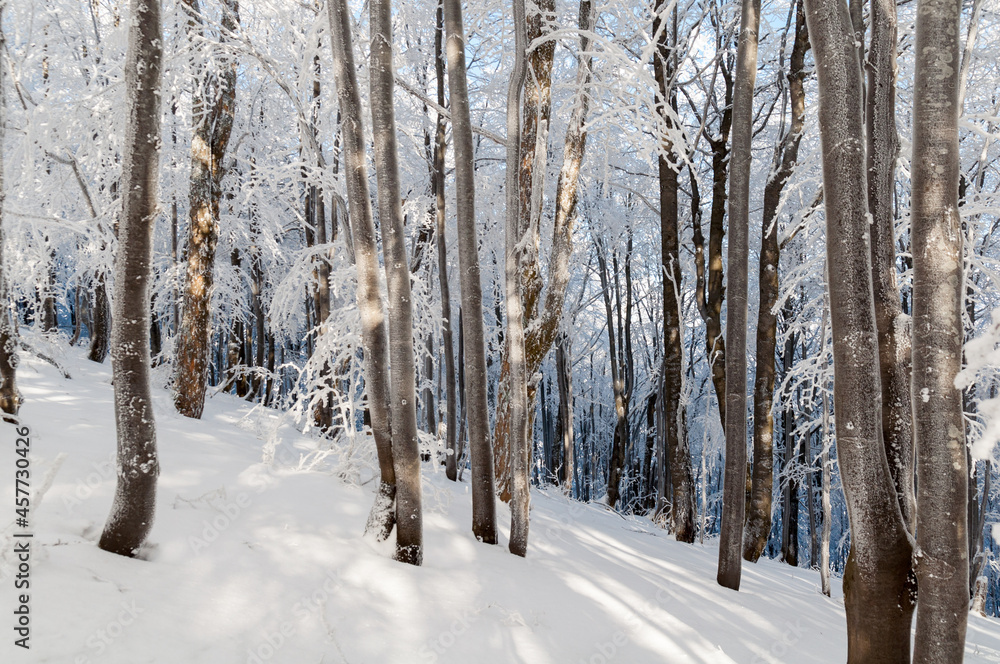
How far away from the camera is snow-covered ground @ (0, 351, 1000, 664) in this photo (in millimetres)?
2119

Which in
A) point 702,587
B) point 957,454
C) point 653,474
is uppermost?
point 957,454

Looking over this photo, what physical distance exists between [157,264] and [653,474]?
64.8 feet

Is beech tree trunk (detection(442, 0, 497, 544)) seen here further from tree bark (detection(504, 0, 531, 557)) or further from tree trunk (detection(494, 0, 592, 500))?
tree trunk (detection(494, 0, 592, 500))

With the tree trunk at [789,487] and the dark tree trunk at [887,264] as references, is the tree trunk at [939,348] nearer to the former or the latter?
the dark tree trunk at [887,264]

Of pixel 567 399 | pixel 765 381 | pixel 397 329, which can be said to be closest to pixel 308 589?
pixel 397 329

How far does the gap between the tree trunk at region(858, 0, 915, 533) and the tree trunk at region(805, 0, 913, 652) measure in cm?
30

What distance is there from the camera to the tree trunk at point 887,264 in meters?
2.78

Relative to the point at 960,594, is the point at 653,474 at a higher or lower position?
lower

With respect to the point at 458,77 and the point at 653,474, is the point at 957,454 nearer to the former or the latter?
the point at 458,77

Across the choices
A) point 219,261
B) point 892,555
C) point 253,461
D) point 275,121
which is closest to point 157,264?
point 219,261

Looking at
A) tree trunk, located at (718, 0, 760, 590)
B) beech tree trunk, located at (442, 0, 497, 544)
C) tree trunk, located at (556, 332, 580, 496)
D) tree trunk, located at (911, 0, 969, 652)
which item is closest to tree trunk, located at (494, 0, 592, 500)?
beech tree trunk, located at (442, 0, 497, 544)

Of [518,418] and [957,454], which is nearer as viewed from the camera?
[957,454]

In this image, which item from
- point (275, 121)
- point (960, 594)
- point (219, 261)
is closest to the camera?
point (960, 594)

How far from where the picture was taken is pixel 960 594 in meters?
2.07
